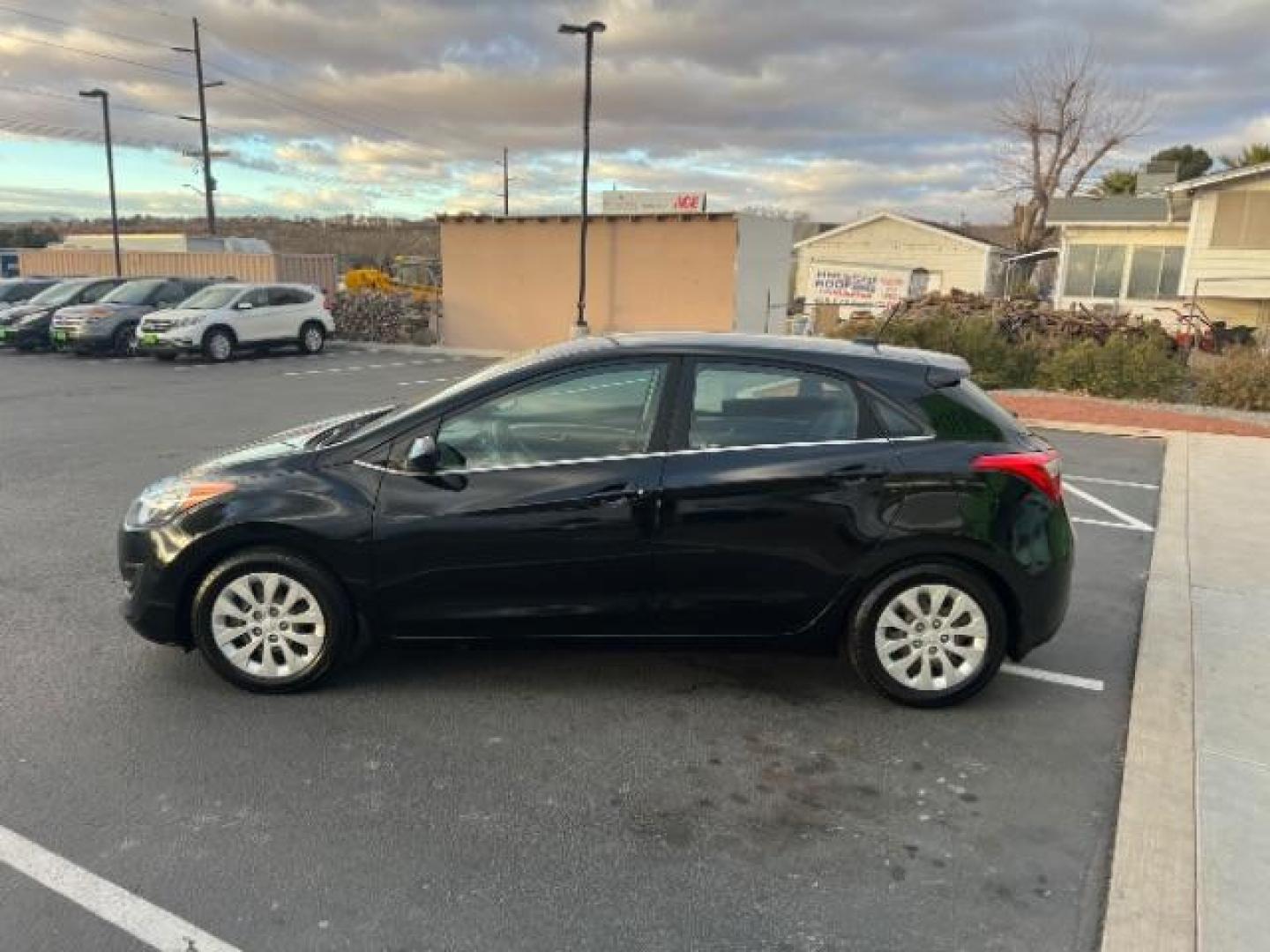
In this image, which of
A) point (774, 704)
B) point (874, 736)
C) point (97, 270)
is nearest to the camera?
point (874, 736)

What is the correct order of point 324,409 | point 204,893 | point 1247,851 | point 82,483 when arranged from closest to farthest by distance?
point 204,893 → point 1247,851 → point 82,483 → point 324,409

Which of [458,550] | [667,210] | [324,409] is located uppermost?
[667,210]

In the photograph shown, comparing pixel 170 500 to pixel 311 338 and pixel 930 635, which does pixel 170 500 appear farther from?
pixel 311 338

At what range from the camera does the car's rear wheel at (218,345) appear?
65.6 feet

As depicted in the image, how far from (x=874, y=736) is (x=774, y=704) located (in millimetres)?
451

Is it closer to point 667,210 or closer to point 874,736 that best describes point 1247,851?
point 874,736

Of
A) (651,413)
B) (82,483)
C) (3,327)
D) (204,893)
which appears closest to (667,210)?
(3,327)

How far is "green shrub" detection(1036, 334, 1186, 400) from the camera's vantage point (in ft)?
46.6

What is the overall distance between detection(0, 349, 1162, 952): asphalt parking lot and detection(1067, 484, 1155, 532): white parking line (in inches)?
85.2

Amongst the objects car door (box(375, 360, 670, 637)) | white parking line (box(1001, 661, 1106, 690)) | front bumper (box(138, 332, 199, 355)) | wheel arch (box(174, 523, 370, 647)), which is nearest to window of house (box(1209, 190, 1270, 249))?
front bumper (box(138, 332, 199, 355))

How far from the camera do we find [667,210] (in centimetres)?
2375

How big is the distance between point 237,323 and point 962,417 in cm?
1951

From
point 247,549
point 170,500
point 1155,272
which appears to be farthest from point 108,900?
point 1155,272

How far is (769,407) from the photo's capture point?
4.04m
